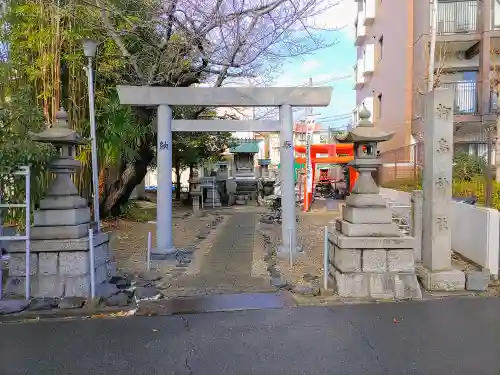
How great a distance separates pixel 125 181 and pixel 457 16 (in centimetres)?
1442

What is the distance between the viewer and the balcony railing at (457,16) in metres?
17.4

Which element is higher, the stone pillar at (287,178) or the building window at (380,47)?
the building window at (380,47)

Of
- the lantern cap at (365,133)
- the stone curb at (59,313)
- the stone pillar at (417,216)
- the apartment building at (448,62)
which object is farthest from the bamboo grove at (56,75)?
the apartment building at (448,62)

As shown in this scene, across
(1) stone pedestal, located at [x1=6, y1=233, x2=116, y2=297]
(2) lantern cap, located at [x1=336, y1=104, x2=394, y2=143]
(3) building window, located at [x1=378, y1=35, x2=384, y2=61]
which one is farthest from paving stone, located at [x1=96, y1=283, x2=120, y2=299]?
(3) building window, located at [x1=378, y1=35, x2=384, y2=61]

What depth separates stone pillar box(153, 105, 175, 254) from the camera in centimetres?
878

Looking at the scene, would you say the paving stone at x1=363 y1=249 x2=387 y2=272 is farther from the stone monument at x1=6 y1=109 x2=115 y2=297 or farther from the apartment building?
the apartment building

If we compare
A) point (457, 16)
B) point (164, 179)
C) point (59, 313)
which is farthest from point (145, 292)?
point (457, 16)

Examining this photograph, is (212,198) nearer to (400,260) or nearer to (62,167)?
(62,167)

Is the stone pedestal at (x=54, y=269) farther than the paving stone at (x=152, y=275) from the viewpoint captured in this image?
No

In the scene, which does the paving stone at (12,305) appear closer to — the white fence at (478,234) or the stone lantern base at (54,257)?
the stone lantern base at (54,257)

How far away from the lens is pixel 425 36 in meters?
16.9

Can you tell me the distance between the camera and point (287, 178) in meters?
9.12

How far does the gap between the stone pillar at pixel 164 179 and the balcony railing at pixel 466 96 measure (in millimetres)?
12670

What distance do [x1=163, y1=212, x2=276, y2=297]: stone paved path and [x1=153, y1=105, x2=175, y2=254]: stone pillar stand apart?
36.5 inches
